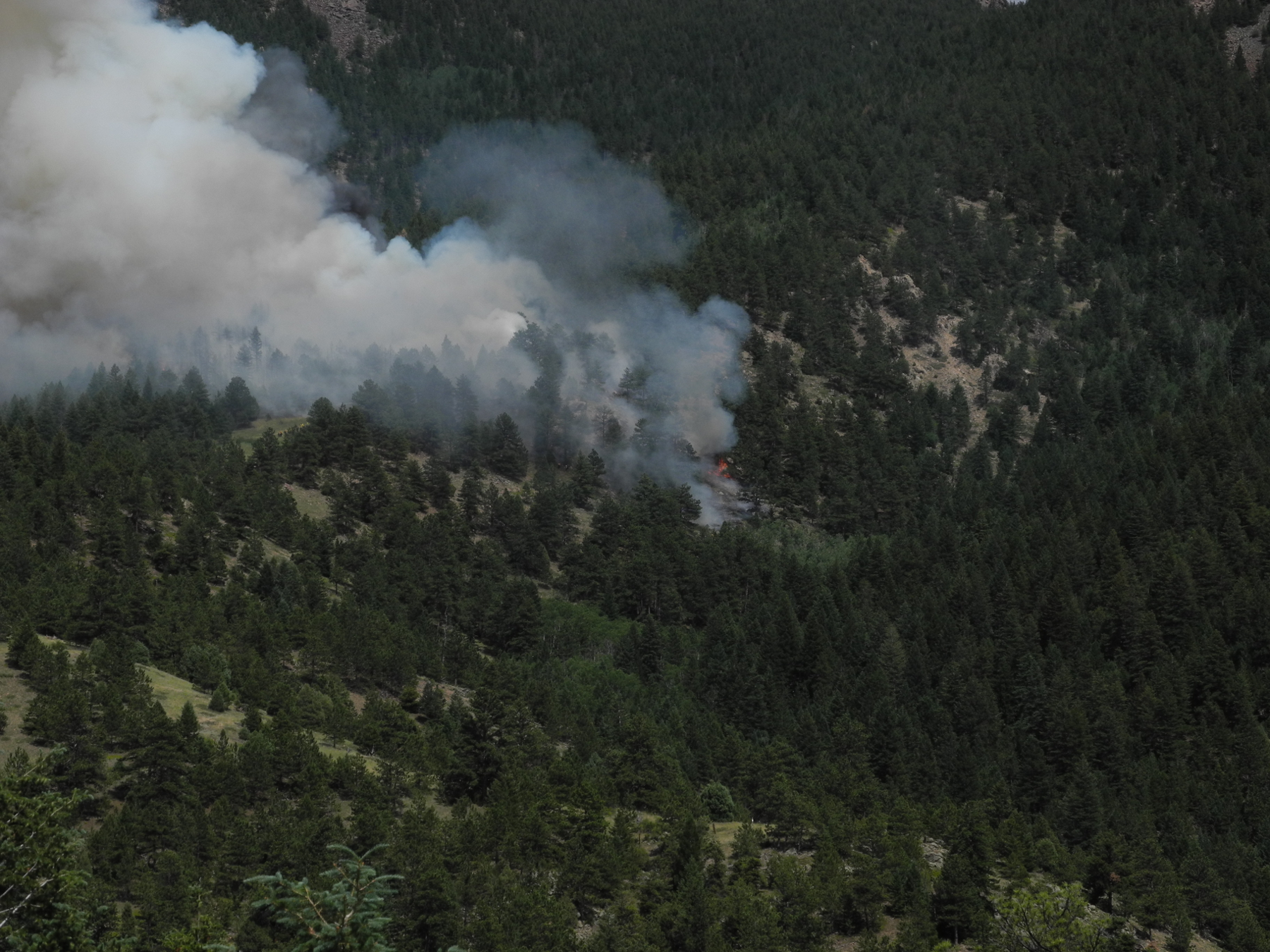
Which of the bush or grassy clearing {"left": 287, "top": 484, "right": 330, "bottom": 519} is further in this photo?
grassy clearing {"left": 287, "top": 484, "right": 330, "bottom": 519}

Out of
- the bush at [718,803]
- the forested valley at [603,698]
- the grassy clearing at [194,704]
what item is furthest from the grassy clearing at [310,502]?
the bush at [718,803]

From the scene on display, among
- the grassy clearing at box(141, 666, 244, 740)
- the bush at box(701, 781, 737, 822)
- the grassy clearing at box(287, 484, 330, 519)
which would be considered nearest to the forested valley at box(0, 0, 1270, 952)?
the bush at box(701, 781, 737, 822)

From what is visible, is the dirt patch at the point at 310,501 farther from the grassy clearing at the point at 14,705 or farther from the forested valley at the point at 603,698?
the grassy clearing at the point at 14,705

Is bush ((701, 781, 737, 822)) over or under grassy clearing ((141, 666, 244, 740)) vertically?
under

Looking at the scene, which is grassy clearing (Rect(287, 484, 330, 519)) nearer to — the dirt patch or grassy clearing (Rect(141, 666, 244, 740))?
the dirt patch

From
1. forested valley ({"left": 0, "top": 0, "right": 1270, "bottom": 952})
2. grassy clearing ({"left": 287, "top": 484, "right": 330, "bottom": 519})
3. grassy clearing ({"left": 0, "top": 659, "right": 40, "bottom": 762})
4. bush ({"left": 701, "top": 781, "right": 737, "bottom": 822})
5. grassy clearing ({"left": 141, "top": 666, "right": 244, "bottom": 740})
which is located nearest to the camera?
forested valley ({"left": 0, "top": 0, "right": 1270, "bottom": 952})

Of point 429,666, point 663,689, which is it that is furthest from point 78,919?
point 663,689

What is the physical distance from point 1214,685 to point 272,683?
3577 inches

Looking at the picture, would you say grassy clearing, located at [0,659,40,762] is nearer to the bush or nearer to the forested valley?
the forested valley

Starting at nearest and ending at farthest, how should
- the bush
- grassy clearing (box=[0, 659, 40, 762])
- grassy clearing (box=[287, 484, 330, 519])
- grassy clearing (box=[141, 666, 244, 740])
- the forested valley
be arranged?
the forested valley → grassy clearing (box=[0, 659, 40, 762]) → grassy clearing (box=[141, 666, 244, 740]) → the bush → grassy clearing (box=[287, 484, 330, 519])

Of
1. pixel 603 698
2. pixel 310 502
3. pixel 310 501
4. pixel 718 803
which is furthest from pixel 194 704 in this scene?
pixel 310 501

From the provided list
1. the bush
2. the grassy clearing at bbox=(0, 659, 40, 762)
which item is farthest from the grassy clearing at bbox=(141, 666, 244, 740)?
the bush

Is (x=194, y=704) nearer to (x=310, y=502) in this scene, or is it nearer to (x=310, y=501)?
(x=310, y=502)

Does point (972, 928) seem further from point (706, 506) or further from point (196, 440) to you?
point (196, 440)
